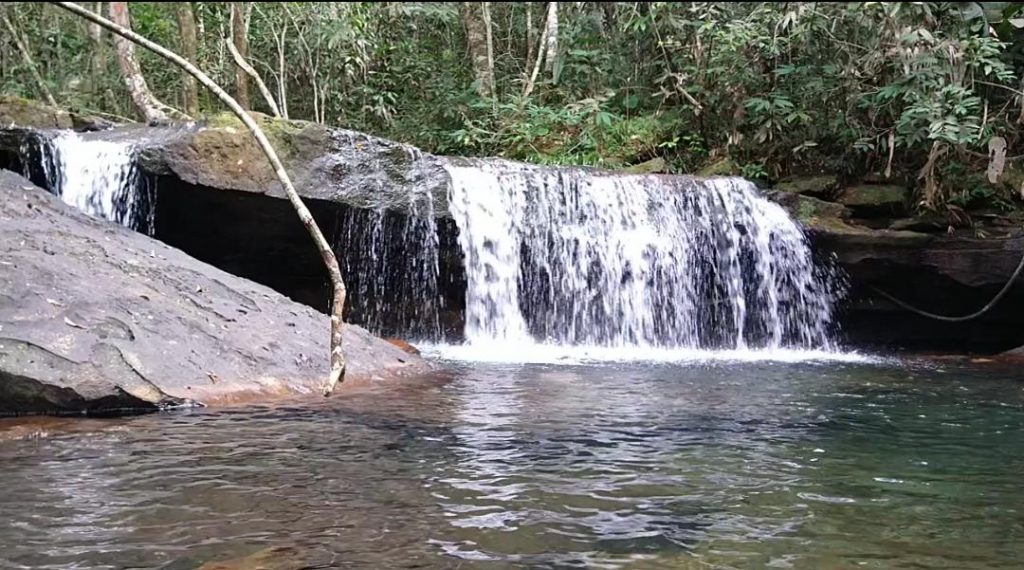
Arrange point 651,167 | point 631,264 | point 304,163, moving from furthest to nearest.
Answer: point 651,167 → point 631,264 → point 304,163

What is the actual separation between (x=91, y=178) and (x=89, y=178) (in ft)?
0.08

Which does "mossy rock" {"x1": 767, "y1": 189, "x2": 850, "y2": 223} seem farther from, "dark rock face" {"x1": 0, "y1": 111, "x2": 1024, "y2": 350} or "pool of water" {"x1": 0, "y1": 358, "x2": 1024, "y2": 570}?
"pool of water" {"x1": 0, "y1": 358, "x2": 1024, "y2": 570}

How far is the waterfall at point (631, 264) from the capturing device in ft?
36.4

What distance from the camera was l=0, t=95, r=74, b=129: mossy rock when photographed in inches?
429

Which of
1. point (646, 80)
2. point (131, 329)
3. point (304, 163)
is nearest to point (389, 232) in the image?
point (304, 163)

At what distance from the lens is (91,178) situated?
9.93 meters

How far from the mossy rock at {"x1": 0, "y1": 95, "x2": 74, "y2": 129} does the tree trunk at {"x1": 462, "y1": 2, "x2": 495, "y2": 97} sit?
7.52m

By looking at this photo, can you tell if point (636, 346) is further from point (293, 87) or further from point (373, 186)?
point (293, 87)

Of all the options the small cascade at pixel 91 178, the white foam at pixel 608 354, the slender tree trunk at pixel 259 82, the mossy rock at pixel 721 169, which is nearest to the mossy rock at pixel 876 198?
the mossy rock at pixel 721 169

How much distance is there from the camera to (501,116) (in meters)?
15.5

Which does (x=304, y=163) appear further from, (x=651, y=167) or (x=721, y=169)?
(x=721, y=169)

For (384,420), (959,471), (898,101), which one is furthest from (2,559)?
(898,101)

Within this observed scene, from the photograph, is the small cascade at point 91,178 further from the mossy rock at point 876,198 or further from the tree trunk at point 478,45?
the mossy rock at point 876,198

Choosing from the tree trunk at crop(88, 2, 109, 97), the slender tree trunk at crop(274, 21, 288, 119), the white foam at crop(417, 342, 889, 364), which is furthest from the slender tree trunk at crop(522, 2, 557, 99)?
the tree trunk at crop(88, 2, 109, 97)
